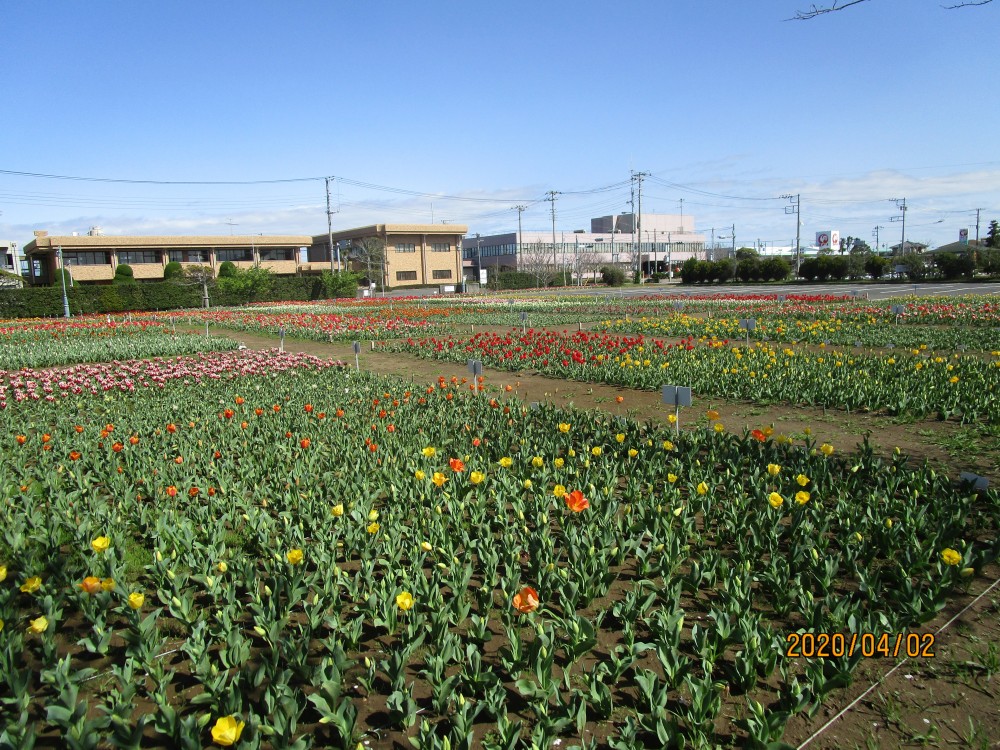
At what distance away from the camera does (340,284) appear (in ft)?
162

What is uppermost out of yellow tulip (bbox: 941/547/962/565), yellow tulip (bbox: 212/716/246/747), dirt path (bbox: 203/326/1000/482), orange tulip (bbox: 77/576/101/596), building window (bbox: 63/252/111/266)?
building window (bbox: 63/252/111/266)

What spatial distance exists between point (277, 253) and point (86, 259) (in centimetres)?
1759

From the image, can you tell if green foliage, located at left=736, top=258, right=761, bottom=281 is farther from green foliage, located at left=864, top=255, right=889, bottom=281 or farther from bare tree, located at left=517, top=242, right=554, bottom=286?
bare tree, located at left=517, top=242, right=554, bottom=286

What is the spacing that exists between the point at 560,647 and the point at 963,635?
6.95 feet

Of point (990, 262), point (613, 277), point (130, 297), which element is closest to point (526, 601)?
point (130, 297)

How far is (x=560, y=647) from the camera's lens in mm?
3316

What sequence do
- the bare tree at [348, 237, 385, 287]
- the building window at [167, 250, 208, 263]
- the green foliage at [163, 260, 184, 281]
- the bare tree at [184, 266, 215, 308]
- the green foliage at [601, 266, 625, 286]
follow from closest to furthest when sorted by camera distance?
the bare tree at [184, 266, 215, 308] < the green foliage at [163, 260, 184, 281] < the building window at [167, 250, 208, 263] < the bare tree at [348, 237, 385, 287] < the green foliage at [601, 266, 625, 286]

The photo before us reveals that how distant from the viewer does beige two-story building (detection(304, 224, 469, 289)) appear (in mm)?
66312

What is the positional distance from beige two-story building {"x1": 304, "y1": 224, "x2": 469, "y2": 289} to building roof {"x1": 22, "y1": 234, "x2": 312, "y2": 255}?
220 inches

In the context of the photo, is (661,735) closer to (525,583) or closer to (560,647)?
(560,647)

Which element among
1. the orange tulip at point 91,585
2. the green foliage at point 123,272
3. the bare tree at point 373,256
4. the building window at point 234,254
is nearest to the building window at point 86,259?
the green foliage at point 123,272

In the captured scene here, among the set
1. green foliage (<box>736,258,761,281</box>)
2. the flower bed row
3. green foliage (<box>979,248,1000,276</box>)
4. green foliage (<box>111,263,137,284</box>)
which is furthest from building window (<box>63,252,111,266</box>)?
green foliage (<box>979,248,1000,276</box>)

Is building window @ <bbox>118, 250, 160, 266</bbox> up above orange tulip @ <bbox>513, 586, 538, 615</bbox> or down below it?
above

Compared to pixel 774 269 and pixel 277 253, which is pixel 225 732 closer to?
pixel 774 269
